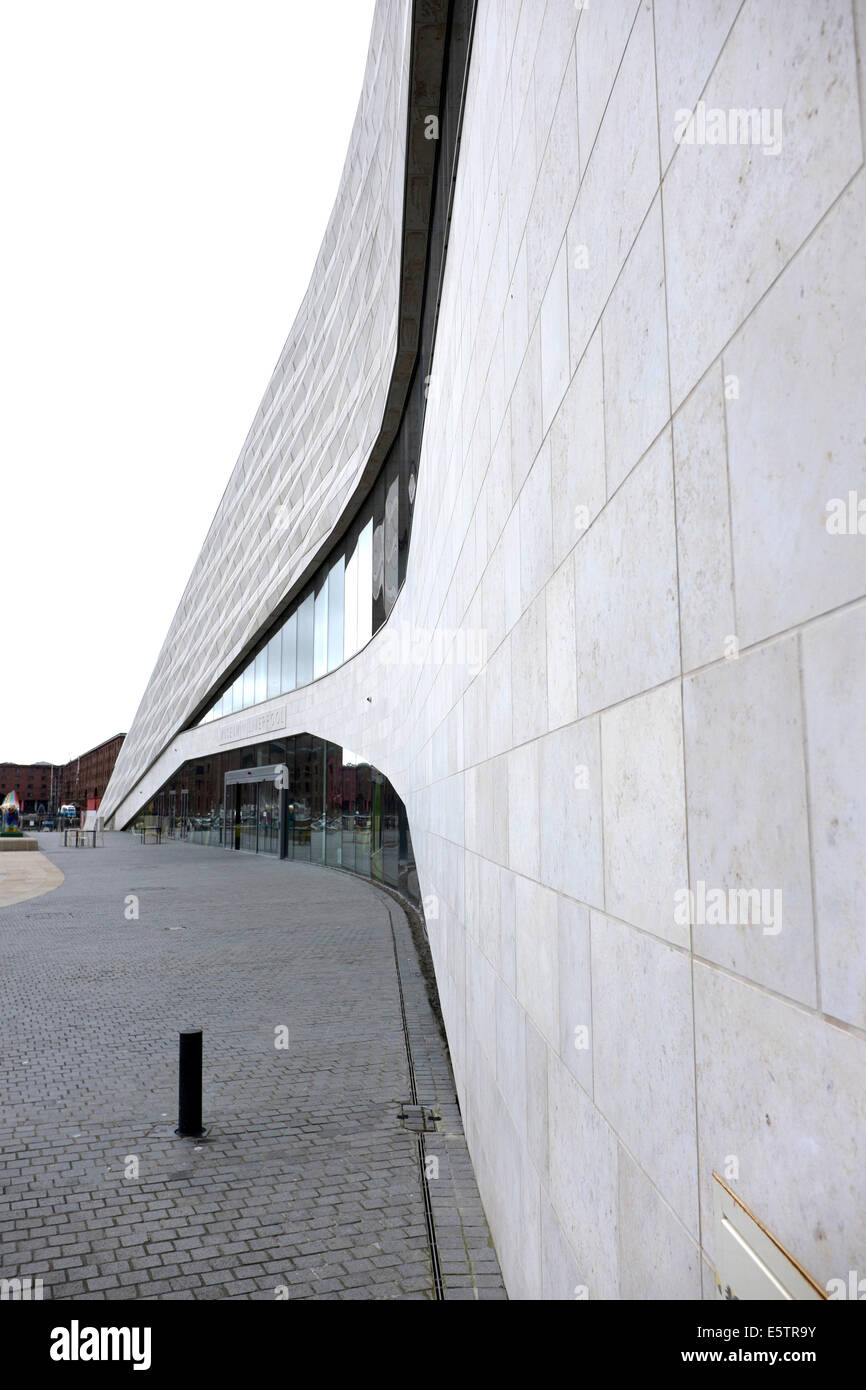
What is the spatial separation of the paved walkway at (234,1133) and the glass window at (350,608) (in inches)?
468

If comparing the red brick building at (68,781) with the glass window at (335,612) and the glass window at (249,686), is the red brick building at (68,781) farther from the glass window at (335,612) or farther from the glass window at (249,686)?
the glass window at (335,612)

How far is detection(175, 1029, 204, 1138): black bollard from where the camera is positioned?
258 inches

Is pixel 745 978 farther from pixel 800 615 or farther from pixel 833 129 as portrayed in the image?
pixel 833 129

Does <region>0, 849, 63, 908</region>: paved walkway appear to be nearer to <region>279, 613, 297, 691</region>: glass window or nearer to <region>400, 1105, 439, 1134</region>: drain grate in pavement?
<region>279, 613, 297, 691</region>: glass window

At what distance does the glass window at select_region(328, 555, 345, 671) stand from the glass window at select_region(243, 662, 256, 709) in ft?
35.3

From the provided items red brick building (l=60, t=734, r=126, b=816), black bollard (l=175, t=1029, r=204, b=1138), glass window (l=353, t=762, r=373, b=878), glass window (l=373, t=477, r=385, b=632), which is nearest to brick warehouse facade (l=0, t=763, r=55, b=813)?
red brick building (l=60, t=734, r=126, b=816)

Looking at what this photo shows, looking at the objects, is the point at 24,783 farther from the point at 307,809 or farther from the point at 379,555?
the point at 379,555

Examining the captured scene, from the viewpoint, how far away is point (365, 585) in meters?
24.1

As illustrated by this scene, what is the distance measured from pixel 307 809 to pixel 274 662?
6713 mm

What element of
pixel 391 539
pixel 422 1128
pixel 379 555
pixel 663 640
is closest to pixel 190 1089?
pixel 422 1128

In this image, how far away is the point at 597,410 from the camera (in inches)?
111

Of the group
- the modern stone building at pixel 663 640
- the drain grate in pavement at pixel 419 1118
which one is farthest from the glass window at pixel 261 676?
the modern stone building at pixel 663 640

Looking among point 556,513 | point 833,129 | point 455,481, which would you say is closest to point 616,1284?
point 556,513

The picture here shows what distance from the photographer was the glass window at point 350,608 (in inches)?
1001
